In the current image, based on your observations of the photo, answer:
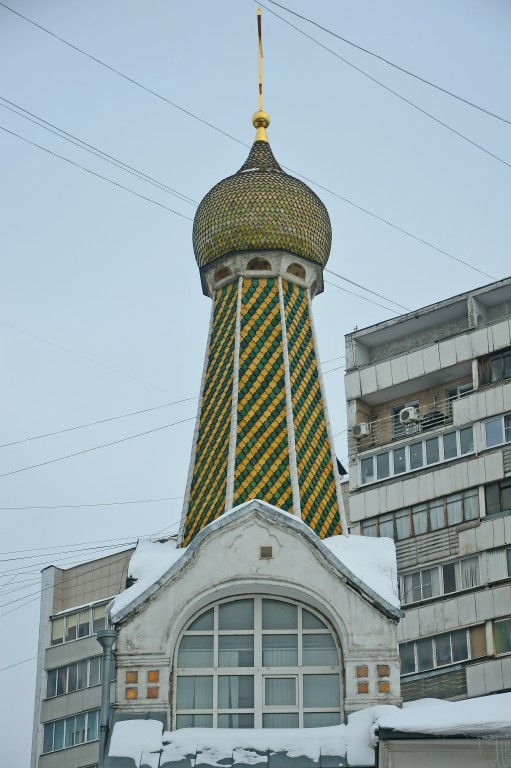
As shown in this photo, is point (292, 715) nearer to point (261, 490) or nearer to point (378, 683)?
point (378, 683)

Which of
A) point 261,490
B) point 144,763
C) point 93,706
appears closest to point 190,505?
point 261,490

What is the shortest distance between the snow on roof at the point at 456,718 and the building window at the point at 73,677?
2754 centimetres

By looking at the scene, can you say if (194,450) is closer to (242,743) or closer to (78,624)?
(242,743)

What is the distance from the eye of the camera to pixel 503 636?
3444 cm

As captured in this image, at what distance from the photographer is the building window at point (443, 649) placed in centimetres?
3478

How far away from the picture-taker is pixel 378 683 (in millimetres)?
18625

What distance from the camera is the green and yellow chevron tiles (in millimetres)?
20641

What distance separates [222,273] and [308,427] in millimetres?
3049

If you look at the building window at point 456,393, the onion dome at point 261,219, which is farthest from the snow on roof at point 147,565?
the building window at point 456,393

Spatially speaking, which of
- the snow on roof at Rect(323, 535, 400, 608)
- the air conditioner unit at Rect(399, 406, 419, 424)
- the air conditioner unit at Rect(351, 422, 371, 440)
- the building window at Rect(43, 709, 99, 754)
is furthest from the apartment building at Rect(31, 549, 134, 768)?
the snow on roof at Rect(323, 535, 400, 608)

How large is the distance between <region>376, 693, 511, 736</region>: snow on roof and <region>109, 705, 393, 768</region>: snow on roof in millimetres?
682

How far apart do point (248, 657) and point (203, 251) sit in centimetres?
685

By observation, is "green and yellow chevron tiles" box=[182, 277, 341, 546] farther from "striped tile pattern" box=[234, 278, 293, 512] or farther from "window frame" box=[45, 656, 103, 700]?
"window frame" box=[45, 656, 103, 700]

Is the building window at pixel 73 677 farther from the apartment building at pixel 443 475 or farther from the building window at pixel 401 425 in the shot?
the building window at pixel 401 425
